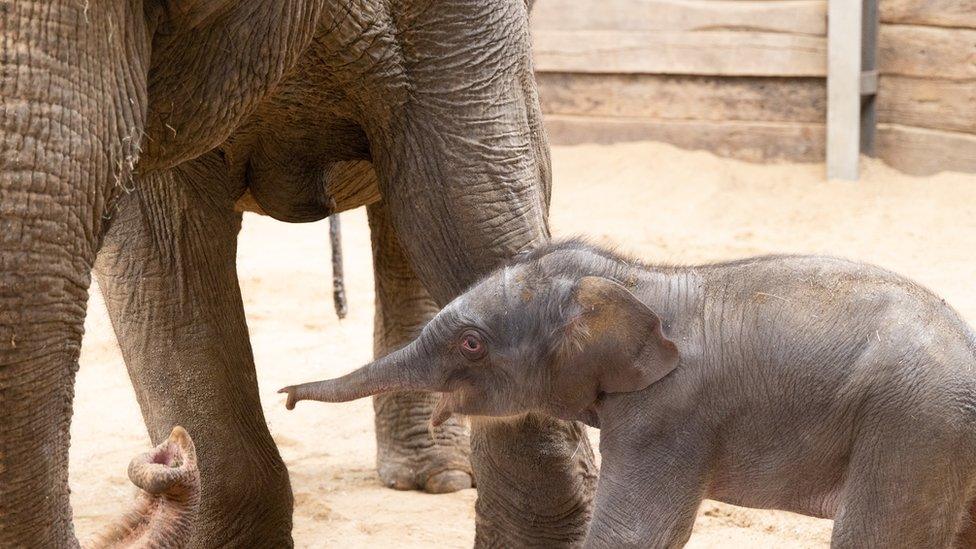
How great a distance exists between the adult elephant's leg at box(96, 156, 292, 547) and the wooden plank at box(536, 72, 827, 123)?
526 centimetres

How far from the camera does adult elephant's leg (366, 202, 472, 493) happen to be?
456 centimetres

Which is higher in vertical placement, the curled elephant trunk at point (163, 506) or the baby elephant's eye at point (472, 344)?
the baby elephant's eye at point (472, 344)

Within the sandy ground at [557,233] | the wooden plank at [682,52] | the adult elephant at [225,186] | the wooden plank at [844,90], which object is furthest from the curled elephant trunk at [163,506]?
the wooden plank at [844,90]

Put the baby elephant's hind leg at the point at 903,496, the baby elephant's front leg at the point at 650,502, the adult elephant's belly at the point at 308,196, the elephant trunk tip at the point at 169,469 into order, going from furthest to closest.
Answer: the adult elephant's belly at the point at 308,196 < the baby elephant's front leg at the point at 650,502 < the baby elephant's hind leg at the point at 903,496 < the elephant trunk tip at the point at 169,469

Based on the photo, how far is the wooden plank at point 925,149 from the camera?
301 inches

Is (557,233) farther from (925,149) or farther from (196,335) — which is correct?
(196,335)

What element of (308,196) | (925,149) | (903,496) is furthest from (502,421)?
(925,149)

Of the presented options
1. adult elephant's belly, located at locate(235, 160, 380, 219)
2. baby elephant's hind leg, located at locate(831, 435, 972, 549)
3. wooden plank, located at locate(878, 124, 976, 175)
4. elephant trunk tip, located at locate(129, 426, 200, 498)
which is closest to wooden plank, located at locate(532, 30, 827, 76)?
wooden plank, located at locate(878, 124, 976, 175)

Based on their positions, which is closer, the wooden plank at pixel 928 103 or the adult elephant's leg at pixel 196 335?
the adult elephant's leg at pixel 196 335

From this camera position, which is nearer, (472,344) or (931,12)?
(472,344)

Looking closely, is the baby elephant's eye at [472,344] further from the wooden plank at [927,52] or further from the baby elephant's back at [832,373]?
the wooden plank at [927,52]

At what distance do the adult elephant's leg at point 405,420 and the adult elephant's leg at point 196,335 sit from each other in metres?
1.02

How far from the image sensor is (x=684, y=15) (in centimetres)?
864

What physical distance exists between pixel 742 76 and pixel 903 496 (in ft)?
20.2
